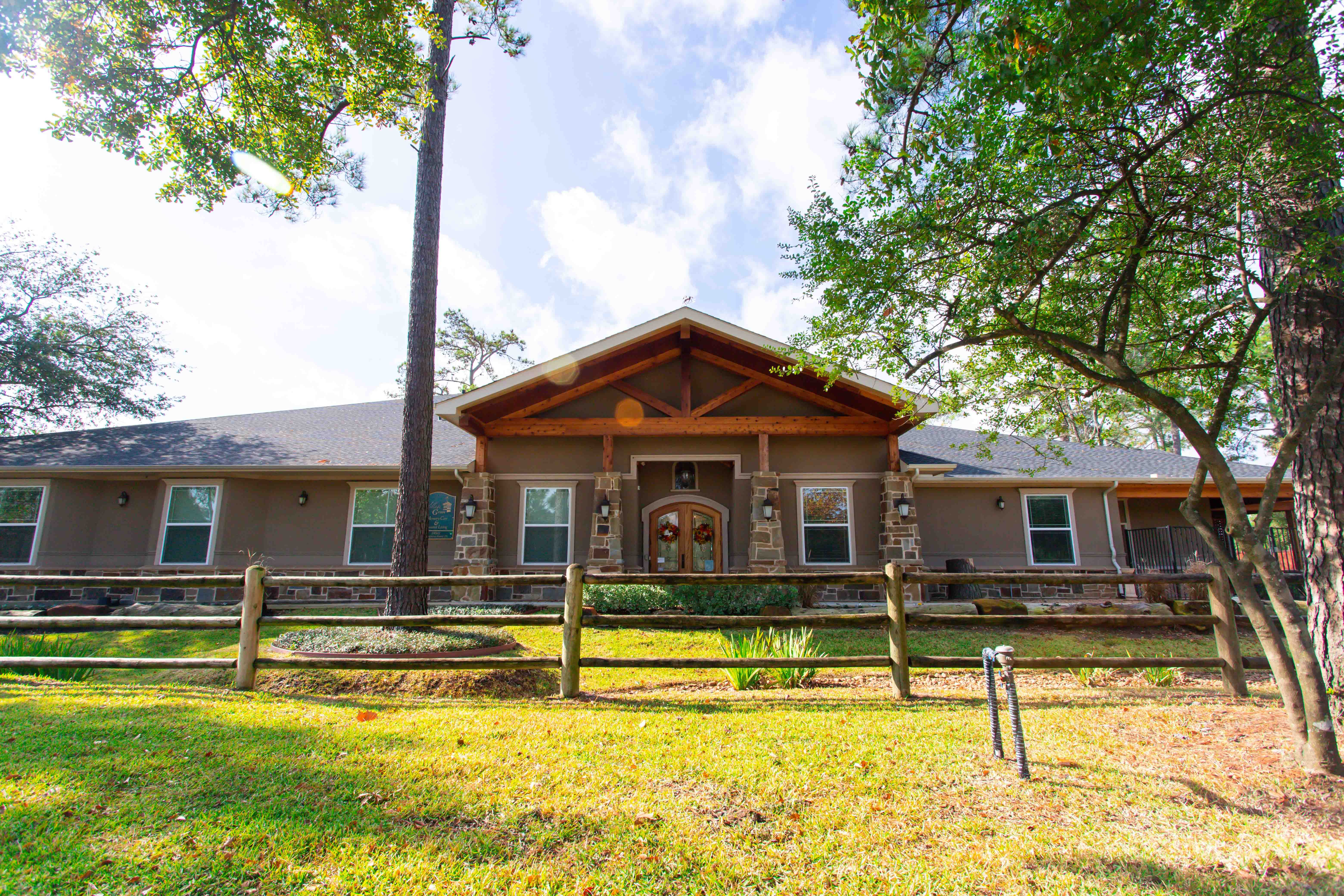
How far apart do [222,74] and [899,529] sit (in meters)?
12.3

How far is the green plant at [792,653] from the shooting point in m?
6.35

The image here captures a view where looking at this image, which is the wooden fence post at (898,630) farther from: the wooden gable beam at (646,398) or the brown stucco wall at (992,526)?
the brown stucco wall at (992,526)

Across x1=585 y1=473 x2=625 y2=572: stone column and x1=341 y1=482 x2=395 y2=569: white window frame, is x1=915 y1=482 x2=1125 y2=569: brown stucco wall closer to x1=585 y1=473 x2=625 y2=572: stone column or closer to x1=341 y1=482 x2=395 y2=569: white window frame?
x1=585 y1=473 x2=625 y2=572: stone column

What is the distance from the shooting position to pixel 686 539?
13.3 metres

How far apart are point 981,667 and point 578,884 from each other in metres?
4.11

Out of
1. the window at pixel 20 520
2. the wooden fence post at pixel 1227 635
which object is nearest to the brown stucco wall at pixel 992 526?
the wooden fence post at pixel 1227 635

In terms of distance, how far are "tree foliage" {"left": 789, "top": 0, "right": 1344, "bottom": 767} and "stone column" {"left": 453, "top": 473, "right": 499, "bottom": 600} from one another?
8069mm

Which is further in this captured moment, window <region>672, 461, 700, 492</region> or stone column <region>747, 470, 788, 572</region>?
window <region>672, 461, 700, 492</region>

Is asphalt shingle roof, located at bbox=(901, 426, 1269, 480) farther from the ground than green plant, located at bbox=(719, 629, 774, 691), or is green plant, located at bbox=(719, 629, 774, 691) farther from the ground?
asphalt shingle roof, located at bbox=(901, 426, 1269, 480)

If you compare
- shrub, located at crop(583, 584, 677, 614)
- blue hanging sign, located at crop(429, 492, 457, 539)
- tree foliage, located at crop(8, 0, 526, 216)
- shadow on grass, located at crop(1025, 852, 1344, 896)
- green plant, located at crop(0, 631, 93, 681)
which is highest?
tree foliage, located at crop(8, 0, 526, 216)

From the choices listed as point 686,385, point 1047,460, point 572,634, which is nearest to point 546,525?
point 686,385

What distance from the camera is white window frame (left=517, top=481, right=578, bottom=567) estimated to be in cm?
1282

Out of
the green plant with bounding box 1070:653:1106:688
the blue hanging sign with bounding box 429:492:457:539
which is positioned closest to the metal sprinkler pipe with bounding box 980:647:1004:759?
the green plant with bounding box 1070:653:1106:688

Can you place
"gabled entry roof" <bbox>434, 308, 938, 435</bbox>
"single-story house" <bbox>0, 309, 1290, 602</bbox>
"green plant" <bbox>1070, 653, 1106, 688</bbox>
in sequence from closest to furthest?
"green plant" <bbox>1070, 653, 1106, 688</bbox> → "gabled entry roof" <bbox>434, 308, 938, 435</bbox> → "single-story house" <bbox>0, 309, 1290, 602</bbox>
